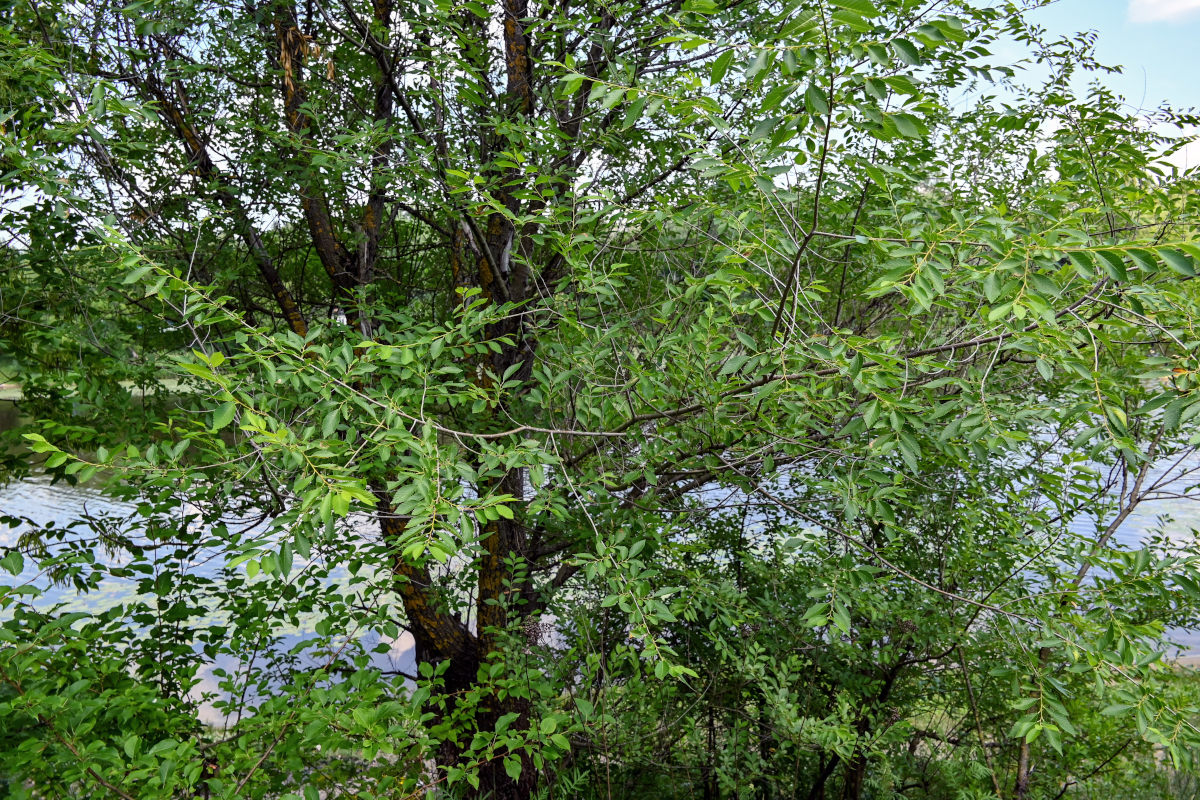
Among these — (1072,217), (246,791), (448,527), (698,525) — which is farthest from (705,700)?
(1072,217)

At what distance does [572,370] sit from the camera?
267cm

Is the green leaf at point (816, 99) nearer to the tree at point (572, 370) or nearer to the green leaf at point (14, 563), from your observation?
the tree at point (572, 370)

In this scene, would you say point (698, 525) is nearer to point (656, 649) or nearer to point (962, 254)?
point (656, 649)

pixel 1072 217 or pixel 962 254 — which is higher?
pixel 1072 217

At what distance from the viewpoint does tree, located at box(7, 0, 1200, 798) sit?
1923 mm

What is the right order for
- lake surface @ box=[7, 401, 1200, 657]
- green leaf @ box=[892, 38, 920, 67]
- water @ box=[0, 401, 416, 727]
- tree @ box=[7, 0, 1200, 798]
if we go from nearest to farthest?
green leaf @ box=[892, 38, 920, 67] < tree @ box=[7, 0, 1200, 798] < water @ box=[0, 401, 416, 727] < lake surface @ box=[7, 401, 1200, 657]

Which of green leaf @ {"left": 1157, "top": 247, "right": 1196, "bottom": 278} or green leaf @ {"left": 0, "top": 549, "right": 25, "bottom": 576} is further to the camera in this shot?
green leaf @ {"left": 0, "top": 549, "right": 25, "bottom": 576}

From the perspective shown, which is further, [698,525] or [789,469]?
[698,525]

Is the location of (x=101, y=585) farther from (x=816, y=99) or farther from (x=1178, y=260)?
(x=1178, y=260)

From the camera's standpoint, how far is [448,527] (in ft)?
6.11

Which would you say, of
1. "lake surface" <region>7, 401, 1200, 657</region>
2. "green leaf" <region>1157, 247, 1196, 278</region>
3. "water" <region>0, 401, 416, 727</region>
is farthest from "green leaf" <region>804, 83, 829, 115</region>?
"lake surface" <region>7, 401, 1200, 657</region>

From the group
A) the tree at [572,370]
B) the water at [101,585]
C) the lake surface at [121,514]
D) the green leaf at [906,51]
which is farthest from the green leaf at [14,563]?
the lake surface at [121,514]

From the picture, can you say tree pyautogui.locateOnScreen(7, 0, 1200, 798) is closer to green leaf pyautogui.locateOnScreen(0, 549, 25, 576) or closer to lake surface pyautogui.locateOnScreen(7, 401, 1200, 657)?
green leaf pyautogui.locateOnScreen(0, 549, 25, 576)

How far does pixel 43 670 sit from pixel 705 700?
352 centimetres
